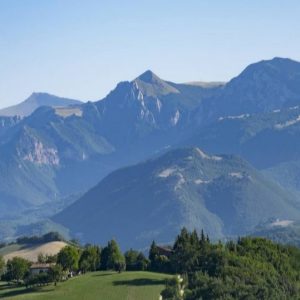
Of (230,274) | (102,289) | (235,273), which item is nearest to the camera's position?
(230,274)

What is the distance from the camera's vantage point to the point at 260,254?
196 meters

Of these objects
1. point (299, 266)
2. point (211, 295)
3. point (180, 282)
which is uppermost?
point (299, 266)

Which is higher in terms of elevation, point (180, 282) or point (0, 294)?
point (0, 294)

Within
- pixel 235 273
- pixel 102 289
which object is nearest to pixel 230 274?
pixel 235 273

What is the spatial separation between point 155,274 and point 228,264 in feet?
70.7

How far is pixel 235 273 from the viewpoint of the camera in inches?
6821

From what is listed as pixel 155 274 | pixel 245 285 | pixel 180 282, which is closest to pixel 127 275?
pixel 155 274

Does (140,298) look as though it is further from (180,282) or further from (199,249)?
(180,282)

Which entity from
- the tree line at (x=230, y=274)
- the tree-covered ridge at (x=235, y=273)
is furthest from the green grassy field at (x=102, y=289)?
the tree-covered ridge at (x=235, y=273)

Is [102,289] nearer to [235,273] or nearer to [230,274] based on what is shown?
[230,274]

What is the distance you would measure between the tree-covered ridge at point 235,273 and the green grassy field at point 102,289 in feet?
21.3

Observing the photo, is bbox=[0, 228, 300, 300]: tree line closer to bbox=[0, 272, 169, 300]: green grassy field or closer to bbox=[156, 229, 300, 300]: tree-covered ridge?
bbox=[156, 229, 300, 300]: tree-covered ridge

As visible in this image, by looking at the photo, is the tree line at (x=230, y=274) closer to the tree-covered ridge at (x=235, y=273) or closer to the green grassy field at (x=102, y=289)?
the tree-covered ridge at (x=235, y=273)

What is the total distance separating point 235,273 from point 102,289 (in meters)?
24.4
